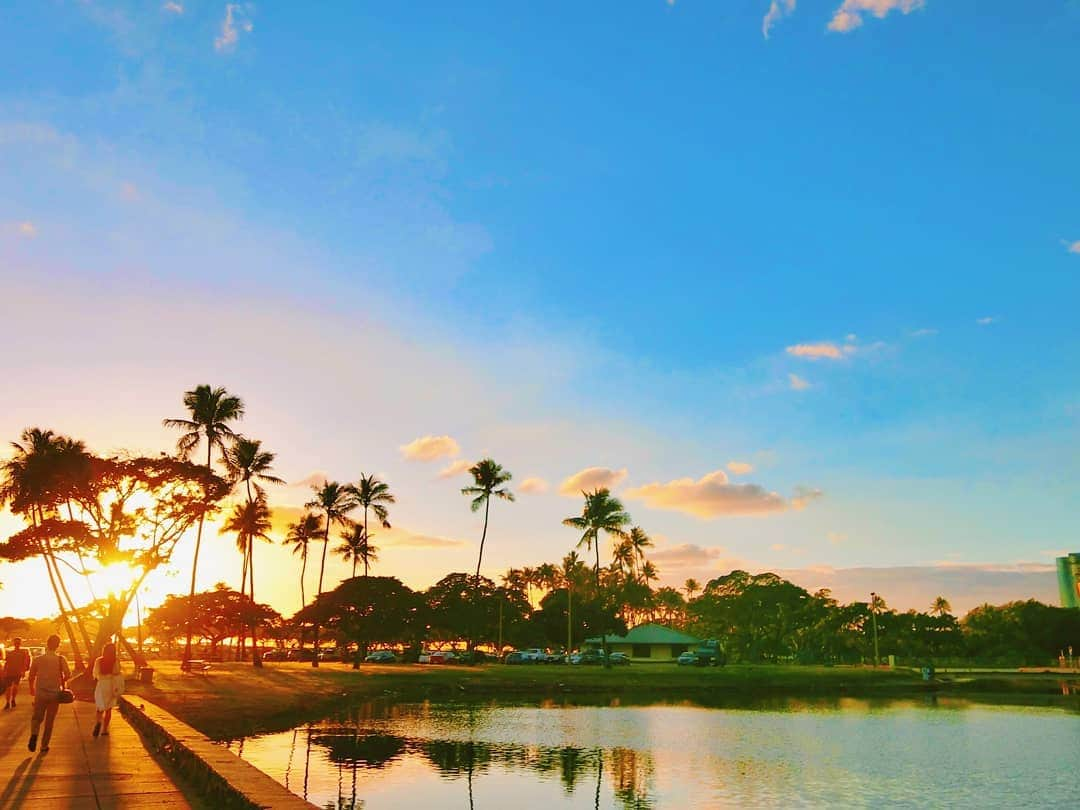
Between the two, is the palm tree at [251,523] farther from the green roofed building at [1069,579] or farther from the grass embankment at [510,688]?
the green roofed building at [1069,579]

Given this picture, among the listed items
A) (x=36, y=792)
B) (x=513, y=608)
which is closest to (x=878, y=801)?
(x=36, y=792)

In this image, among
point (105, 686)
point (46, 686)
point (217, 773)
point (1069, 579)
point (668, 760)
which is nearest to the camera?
point (217, 773)

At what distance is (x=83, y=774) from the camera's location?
14.1 m

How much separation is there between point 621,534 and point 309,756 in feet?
201

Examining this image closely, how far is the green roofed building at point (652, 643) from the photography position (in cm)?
10900

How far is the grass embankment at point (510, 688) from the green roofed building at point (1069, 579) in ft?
262

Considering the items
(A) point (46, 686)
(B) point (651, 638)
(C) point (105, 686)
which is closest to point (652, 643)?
(B) point (651, 638)

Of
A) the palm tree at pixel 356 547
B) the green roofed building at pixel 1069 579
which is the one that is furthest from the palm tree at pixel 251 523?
the green roofed building at pixel 1069 579

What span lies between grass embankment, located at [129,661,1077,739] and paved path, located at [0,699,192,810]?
14.7m

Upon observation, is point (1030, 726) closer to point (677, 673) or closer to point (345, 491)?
point (677, 673)

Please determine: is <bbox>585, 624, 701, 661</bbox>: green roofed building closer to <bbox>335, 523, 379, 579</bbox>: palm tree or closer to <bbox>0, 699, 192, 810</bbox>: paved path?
<bbox>335, 523, 379, 579</bbox>: palm tree

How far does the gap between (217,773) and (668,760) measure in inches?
769

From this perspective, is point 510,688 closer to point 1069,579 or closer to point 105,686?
point 105,686

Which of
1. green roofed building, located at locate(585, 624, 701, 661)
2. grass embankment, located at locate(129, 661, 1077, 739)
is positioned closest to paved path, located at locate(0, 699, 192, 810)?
grass embankment, located at locate(129, 661, 1077, 739)
